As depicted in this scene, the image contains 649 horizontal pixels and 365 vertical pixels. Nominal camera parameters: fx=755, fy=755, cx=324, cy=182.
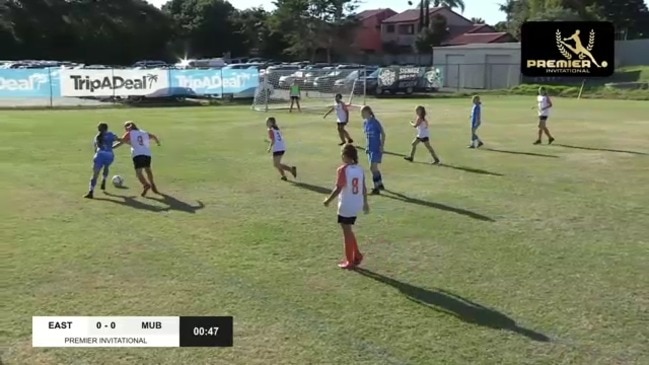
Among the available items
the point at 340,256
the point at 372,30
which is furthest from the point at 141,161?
the point at 372,30

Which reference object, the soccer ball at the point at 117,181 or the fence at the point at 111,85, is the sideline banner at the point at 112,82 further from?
the soccer ball at the point at 117,181

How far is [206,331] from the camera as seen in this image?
7434 mm

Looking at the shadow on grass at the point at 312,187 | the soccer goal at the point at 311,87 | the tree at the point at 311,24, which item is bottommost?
the shadow on grass at the point at 312,187

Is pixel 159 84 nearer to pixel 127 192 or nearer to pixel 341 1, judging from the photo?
pixel 127 192

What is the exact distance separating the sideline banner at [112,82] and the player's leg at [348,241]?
3484 centimetres

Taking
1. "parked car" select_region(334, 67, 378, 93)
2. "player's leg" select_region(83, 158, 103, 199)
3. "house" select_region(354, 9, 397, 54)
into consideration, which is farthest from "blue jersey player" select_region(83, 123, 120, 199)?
"house" select_region(354, 9, 397, 54)

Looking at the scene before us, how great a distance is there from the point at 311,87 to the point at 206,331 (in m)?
37.7

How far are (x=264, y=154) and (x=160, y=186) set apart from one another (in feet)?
18.5

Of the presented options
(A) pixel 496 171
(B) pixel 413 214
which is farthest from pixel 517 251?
(A) pixel 496 171

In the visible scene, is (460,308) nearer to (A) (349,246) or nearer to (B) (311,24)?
(A) (349,246)

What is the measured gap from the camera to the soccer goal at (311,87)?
40781 millimetres

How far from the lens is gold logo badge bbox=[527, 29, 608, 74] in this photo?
16.7 meters

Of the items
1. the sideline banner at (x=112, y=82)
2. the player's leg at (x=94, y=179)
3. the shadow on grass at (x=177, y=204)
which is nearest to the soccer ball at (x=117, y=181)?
the player's leg at (x=94, y=179)

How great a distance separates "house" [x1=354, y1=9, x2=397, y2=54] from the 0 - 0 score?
270ft
